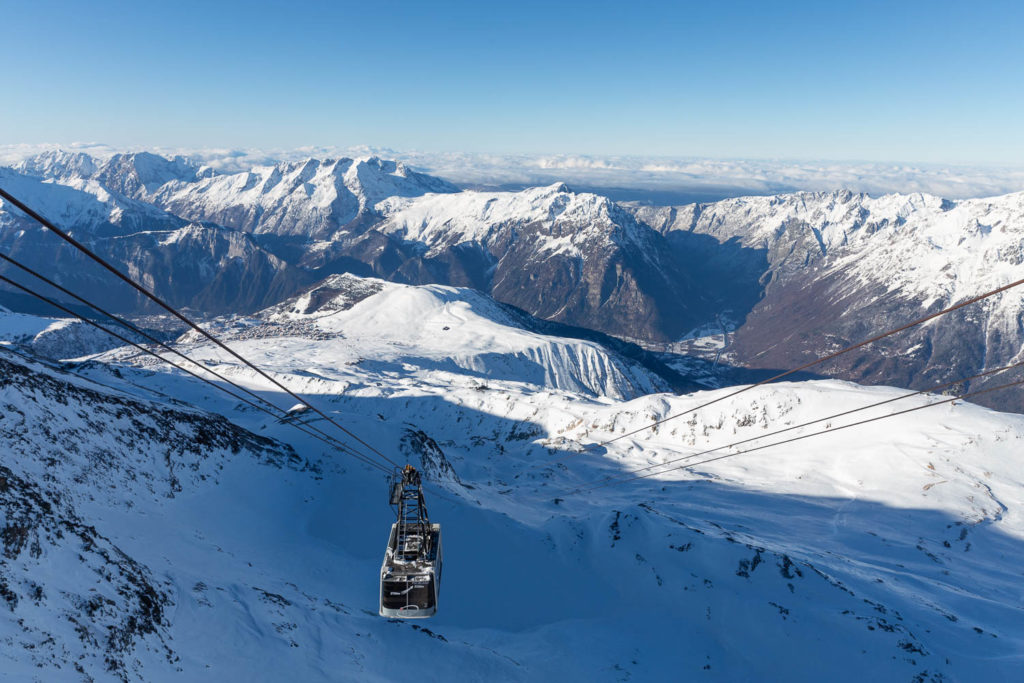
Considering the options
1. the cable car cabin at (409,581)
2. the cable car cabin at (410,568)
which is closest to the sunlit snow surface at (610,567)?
the cable car cabin at (409,581)

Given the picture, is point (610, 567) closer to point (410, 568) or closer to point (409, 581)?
point (410, 568)

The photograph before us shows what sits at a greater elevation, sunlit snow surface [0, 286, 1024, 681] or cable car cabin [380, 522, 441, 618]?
cable car cabin [380, 522, 441, 618]

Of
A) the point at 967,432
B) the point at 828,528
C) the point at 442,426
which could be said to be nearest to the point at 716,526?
the point at 828,528

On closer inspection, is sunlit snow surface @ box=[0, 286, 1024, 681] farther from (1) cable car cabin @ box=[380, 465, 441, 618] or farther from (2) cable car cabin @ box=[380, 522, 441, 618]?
(1) cable car cabin @ box=[380, 465, 441, 618]

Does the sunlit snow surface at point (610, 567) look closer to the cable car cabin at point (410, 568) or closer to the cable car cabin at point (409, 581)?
the cable car cabin at point (409, 581)

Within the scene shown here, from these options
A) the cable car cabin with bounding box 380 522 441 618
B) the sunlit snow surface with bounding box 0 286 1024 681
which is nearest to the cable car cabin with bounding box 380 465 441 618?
the cable car cabin with bounding box 380 522 441 618

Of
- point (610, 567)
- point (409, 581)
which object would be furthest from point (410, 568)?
point (610, 567)
